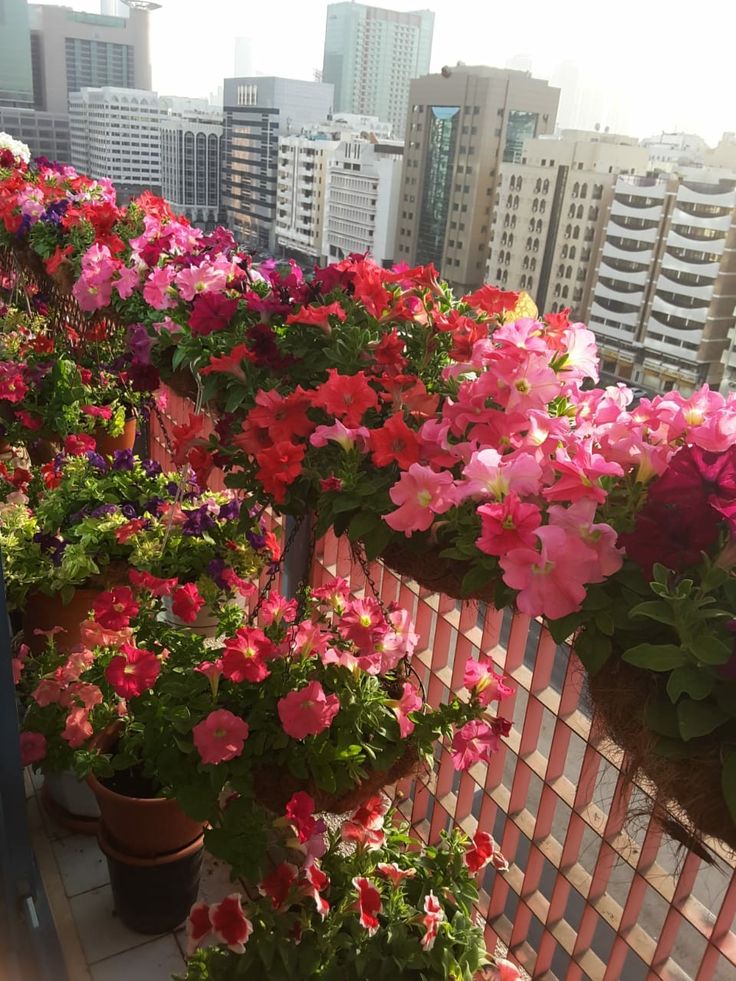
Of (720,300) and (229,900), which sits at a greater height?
(720,300)

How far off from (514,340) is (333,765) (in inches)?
30.5

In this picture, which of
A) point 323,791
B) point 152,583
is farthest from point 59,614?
point 323,791

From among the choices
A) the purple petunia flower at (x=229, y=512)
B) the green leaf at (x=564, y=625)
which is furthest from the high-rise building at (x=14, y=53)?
the green leaf at (x=564, y=625)

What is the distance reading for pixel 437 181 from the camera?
9.59ft

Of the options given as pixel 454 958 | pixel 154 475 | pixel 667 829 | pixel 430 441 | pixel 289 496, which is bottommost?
pixel 454 958

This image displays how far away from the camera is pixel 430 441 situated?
0.84m

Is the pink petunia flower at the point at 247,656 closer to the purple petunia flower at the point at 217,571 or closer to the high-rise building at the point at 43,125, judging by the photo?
the purple petunia flower at the point at 217,571

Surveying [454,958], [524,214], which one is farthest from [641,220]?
[454,958]

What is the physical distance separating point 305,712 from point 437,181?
7.75ft

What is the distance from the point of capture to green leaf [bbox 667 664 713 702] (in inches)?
22.4

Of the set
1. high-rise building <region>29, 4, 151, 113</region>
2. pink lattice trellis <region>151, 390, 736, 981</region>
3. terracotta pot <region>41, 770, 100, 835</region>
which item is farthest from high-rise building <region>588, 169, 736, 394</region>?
high-rise building <region>29, 4, 151, 113</region>

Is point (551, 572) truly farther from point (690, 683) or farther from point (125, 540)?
point (125, 540)

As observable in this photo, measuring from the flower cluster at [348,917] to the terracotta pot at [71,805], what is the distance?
52 centimetres

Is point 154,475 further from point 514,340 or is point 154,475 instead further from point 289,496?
point 514,340
